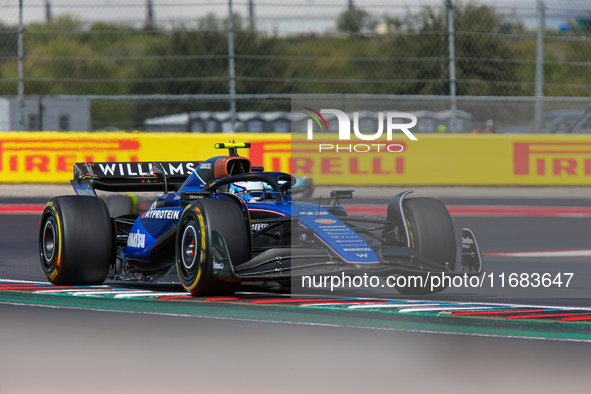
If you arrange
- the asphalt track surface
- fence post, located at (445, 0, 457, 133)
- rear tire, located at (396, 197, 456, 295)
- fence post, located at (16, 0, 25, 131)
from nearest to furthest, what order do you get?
the asphalt track surface, rear tire, located at (396, 197, 456, 295), fence post, located at (445, 0, 457, 133), fence post, located at (16, 0, 25, 131)

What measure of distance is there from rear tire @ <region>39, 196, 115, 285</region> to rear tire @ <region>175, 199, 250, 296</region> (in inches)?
42.0

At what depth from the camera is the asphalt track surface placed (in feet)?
16.9

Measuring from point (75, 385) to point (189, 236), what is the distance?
3017 millimetres

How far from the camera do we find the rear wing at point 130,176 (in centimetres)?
973

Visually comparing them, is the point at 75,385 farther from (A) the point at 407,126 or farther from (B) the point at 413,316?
(A) the point at 407,126

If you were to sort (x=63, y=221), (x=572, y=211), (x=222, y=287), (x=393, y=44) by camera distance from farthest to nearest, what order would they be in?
(x=393, y=44) → (x=572, y=211) → (x=63, y=221) → (x=222, y=287)

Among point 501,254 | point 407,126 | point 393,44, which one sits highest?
point 393,44

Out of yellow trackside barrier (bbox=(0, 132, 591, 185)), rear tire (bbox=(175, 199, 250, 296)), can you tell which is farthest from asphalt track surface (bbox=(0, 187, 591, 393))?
yellow trackside barrier (bbox=(0, 132, 591, 185))

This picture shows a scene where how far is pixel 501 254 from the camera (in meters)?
11.6

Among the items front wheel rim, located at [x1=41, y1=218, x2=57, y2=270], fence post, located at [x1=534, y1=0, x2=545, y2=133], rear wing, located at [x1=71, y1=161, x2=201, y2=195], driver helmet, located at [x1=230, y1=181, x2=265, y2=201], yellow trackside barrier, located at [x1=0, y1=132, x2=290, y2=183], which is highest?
fence post, located at [x1=534, y1=0, x2=545, y2=133]

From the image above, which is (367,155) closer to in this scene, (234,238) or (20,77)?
(20,77)

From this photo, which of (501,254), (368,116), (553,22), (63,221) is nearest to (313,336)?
(63,221)

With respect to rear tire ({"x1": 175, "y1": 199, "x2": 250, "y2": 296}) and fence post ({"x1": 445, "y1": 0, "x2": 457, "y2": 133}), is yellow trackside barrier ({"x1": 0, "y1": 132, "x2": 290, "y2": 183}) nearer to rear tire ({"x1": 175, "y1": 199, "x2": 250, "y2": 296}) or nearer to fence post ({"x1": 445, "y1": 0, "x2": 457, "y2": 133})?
fence post ({"x1": 445, "y1": 0, "x2": 457, "y2": 133})

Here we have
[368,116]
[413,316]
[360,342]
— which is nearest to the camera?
[360,342]
